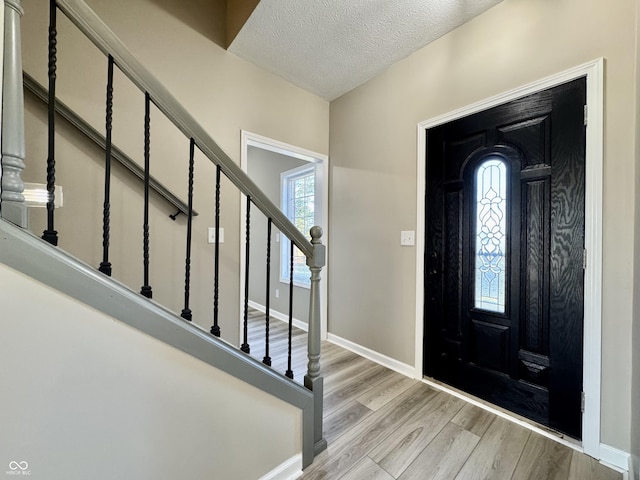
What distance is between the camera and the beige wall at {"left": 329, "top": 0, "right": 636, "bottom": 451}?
1.30 meters

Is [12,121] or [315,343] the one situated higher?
[12,121]

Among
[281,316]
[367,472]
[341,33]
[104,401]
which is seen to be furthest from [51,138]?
[281,316]

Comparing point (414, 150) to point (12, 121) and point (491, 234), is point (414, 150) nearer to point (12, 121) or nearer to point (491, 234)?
point (491, 234)

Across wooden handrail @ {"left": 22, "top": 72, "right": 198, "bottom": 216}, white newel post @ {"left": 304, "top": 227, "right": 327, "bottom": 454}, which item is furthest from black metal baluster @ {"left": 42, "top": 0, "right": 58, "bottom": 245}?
white newel post @ {"left": 304, "top": 227, "right": 327, "bottom": 454}

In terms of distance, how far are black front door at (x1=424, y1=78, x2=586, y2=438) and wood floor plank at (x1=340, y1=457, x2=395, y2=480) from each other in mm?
960

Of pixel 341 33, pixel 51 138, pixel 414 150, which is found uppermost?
pixel 341 33

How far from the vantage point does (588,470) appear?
128cm

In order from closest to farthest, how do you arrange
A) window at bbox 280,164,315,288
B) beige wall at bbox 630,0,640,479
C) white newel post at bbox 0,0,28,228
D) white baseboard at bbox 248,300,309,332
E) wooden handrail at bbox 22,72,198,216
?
white newel post at bbox 0,0,28,228 < beige wall at bbox 630,0,640,479 < wooden handrail at bbox 22,72,198,216 < white baseboard at bbox 248,300,309,332 < window at bbox 280,164,315,288

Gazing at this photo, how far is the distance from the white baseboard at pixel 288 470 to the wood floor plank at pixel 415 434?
393mm

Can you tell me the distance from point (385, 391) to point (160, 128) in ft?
8.29

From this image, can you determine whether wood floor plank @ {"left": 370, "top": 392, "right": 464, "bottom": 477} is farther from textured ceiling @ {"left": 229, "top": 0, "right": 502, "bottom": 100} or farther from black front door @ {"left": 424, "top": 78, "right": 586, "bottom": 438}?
textured ceiling @ {"left": 229, "top": 0, "right": 502, "bottom": 100}

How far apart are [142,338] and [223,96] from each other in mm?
2013

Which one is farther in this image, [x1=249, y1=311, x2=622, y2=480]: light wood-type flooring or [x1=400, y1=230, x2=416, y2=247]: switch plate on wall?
[x1=400, y1=230, x2=416, y2=247]: switch plate on wall

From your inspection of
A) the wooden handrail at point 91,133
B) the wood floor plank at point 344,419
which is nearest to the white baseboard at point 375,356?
the wood floor plank at point 344,419
